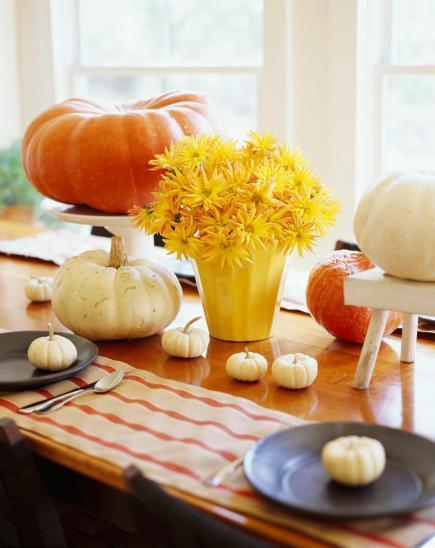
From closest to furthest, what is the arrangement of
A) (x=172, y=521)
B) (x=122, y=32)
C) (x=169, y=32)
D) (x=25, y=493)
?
(x=172, y=521) → (x=25, y=493) → (x=169, y=32) → (x=122, y=32)

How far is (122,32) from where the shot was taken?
387 cm

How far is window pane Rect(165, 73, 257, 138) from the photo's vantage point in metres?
3.46

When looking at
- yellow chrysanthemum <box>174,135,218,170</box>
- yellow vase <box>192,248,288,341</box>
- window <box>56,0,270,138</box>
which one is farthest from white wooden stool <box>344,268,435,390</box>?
window <box>56,0,270,138</box>

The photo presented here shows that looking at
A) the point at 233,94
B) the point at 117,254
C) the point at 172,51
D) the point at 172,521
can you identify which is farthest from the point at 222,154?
the point at 172,51

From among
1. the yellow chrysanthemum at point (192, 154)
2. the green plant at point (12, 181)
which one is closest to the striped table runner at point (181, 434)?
the yellow chrysanthemum at point (192, 154)

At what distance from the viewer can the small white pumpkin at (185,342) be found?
55.2 inches

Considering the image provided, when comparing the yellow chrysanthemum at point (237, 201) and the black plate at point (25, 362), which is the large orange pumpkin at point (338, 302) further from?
the black plate at point (25, 362)

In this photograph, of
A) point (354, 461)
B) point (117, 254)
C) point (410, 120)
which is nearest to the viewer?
point (354, 461)

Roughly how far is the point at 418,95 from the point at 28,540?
7.56 ft

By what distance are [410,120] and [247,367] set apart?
1.97 metres

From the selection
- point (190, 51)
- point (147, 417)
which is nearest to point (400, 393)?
point (147, 417)

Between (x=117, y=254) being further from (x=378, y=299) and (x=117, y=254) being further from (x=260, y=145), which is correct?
(x=378, y=299)

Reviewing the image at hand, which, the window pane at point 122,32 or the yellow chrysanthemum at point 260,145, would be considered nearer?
the yellow chrysanthemum at point 260,145

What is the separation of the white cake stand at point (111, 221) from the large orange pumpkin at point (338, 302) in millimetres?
405
